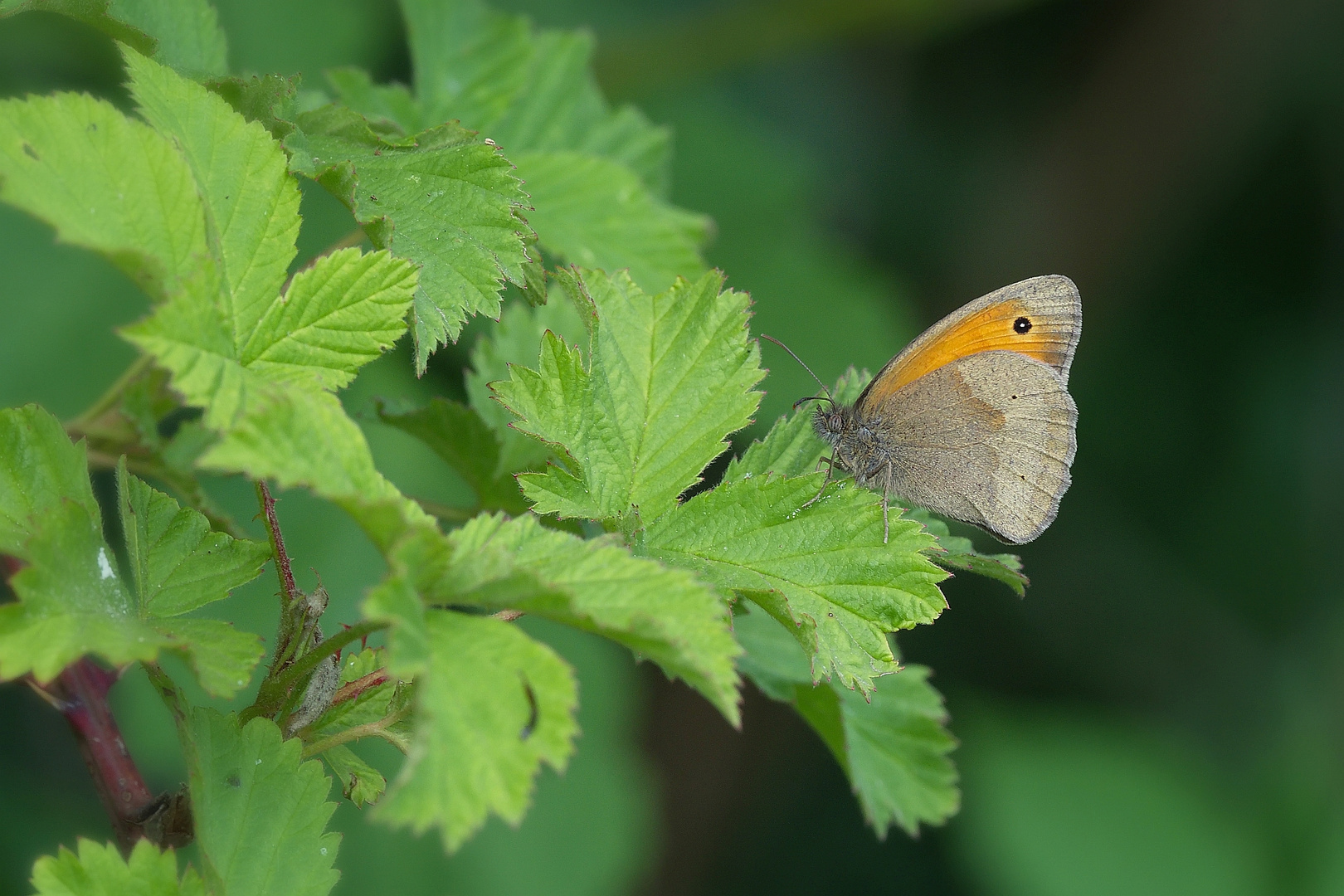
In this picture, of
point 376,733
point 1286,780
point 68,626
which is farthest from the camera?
point 1286,780

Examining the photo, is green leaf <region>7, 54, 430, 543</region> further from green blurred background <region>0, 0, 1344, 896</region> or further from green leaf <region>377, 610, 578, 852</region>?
green blurred background <region>0, 0, 1344, 896</region>

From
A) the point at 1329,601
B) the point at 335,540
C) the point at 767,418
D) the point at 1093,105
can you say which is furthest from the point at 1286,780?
the point at 335,540

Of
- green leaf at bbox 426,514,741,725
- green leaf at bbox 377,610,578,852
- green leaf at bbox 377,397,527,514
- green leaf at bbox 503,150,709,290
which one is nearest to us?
green leaf at bbox 377,610,578,852

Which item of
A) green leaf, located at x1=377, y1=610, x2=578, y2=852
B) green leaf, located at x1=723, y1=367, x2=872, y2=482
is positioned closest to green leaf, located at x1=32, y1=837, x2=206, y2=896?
green leaf, located at x1=377, y1=610, x2=578, y2=852

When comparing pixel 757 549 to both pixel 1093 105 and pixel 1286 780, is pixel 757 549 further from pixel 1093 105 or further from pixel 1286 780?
pixel 1093 105

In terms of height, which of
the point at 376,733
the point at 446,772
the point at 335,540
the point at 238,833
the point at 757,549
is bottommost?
the point at 335,540

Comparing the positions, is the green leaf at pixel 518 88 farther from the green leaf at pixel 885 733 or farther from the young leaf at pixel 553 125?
the green leaf at pixel 885 733
